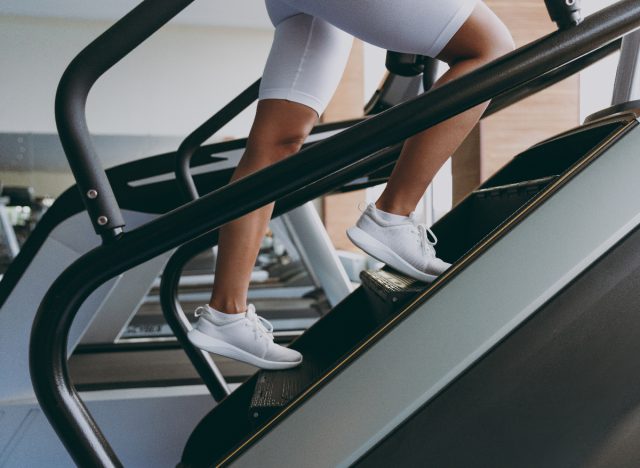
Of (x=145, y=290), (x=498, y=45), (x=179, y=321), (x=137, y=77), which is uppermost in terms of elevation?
(x=137, y=77)

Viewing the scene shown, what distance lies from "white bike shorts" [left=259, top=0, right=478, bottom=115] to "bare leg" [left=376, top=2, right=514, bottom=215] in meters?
0.03

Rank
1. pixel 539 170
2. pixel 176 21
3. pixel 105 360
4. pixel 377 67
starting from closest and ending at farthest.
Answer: pixel 539 170, pixel 105 360, pixel 176 21, pixel 377 67

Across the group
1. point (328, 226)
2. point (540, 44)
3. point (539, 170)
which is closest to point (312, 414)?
point (540, 44)

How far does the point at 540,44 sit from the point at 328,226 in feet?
21.5

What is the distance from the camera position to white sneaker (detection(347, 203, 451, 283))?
993mm

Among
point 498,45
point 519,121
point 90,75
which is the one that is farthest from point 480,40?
point 519,121

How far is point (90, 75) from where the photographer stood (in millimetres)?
736

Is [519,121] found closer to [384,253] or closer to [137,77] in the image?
[384,253]

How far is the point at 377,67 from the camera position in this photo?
290 inches

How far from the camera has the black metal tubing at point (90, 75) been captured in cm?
73

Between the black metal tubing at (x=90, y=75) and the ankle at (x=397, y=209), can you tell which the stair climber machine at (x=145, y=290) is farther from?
the black metal tubing at (x=90, y=75)

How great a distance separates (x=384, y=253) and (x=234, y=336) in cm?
30

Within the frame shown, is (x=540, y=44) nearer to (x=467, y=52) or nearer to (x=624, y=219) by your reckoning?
(x=467, y=52)

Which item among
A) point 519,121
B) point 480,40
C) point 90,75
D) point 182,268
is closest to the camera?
point 90,75
